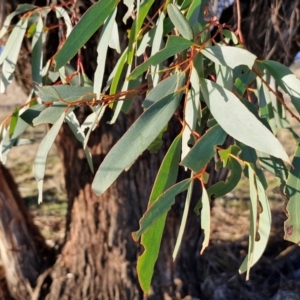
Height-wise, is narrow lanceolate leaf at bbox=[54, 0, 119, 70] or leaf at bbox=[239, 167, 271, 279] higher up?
narrow lanceolate leaf at bbox=[54, 0, 119, 70]

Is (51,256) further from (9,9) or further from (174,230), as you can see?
(9,9)

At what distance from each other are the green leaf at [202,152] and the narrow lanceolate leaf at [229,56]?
0.31 feet

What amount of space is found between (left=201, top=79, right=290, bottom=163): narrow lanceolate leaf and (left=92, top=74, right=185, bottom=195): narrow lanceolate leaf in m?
0.05

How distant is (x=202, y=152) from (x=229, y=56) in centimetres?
13

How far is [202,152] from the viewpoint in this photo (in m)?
0.72

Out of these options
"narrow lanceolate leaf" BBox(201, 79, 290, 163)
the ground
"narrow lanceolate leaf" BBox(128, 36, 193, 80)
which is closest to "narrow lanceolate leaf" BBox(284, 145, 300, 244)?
"narrow lanceolate leaf" BBox(201, 79, 290, 163)

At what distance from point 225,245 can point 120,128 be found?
92cm

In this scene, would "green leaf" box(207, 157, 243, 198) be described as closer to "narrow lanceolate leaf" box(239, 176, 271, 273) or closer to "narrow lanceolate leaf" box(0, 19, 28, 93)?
"narrow lanceolate leaf" box(239, 176, 271, 273)

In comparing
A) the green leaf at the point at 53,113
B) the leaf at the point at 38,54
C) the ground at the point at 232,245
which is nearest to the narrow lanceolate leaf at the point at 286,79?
the green leaf at the point at 53,113

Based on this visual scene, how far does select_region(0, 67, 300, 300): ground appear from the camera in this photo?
75.7 inches

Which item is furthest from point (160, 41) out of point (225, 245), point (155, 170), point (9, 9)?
point (225, 245)

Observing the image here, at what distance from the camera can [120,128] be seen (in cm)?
161

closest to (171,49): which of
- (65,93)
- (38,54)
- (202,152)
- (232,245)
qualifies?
(202,152)

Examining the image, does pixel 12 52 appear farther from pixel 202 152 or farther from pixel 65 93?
pixel 202 152
